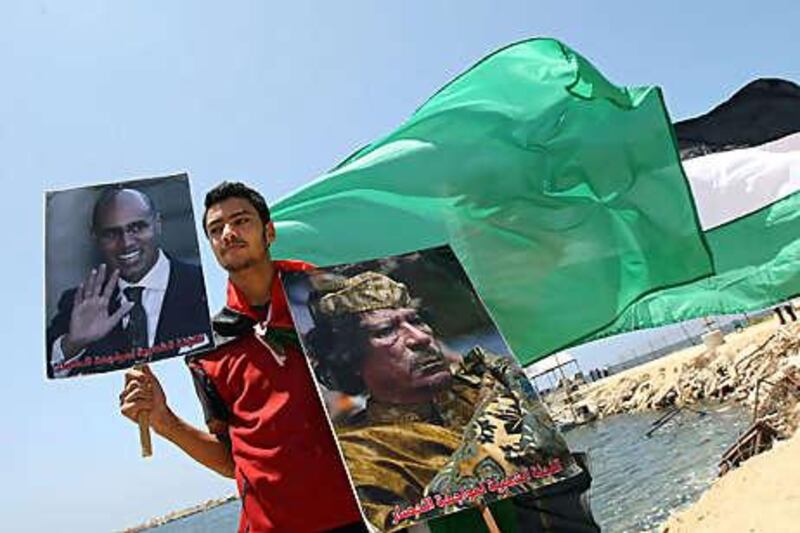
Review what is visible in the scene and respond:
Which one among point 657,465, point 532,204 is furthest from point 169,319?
point 657,465

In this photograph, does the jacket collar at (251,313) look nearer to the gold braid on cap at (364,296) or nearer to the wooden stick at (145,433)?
the gold braid on cap at (364,296)

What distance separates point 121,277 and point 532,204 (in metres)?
2.74

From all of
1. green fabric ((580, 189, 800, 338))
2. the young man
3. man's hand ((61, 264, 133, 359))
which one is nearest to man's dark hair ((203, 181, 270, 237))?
the young man

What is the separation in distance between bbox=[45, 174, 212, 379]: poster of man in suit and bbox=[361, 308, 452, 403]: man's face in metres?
0.62

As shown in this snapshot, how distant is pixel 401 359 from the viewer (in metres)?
2.35

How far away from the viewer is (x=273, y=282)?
2.60 m

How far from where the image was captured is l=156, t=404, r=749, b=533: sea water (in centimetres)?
1923

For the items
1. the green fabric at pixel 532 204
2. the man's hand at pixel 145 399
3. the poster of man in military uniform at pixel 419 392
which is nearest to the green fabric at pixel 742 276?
the green fabric at pixel 532 204

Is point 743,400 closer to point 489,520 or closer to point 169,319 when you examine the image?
point 489,520

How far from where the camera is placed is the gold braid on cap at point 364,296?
8.07ft

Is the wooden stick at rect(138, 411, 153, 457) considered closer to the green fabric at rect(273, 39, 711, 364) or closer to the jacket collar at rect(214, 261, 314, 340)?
the jacket collar at rect(214, 261, 314, 340)

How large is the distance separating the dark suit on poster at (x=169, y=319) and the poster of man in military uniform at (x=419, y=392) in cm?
37

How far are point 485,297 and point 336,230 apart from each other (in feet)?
3.36

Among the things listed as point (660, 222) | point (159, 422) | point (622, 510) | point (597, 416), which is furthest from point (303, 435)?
point (597, 416)
